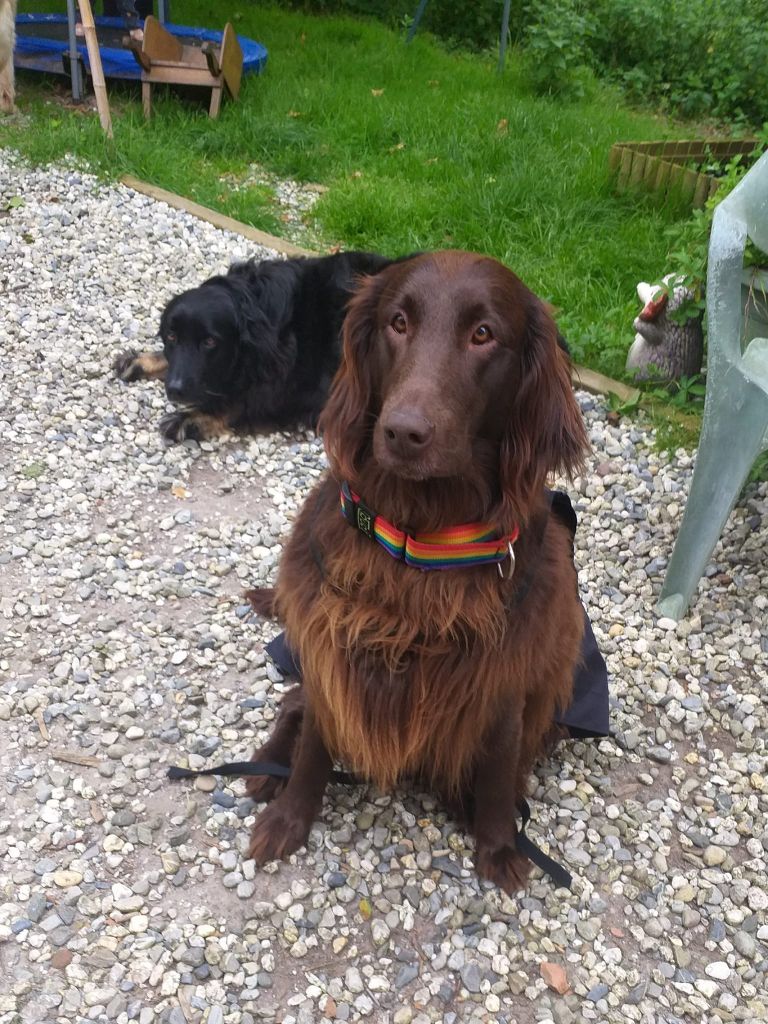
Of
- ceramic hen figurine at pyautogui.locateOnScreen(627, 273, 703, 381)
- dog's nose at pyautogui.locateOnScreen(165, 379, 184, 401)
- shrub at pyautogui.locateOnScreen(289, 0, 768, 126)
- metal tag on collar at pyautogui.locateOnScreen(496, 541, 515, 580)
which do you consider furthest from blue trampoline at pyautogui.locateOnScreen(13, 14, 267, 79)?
metal tag on collar at pyautogui.locateOnScreen(496, 541, 515, 580)

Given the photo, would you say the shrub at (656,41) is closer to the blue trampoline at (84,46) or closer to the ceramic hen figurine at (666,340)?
the blue trampoline at (84,46)

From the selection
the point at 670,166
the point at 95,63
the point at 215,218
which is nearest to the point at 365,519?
the point at 215,218

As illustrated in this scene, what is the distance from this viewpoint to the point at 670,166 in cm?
561

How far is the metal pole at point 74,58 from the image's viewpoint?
6871 millimetres

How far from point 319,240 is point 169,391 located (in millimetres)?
2150

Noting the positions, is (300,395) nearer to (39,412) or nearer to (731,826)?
(39,412)

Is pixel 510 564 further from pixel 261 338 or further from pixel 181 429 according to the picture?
pixel 261 338

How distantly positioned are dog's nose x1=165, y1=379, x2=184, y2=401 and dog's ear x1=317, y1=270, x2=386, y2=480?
209 centimetres

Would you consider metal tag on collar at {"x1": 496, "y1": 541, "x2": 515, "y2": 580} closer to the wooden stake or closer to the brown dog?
the brown dog

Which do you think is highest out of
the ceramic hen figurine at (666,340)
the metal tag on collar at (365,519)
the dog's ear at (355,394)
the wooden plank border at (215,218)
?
the dog's ear at (355,394)

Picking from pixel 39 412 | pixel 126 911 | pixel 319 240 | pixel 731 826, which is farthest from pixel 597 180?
pixel 126 911

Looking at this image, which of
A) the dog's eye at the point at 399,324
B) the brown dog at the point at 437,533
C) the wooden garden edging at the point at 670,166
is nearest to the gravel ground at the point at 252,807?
the brown dog at the point at 437,533

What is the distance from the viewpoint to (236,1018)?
6.25 feet

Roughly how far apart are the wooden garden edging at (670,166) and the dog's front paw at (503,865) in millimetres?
4430
